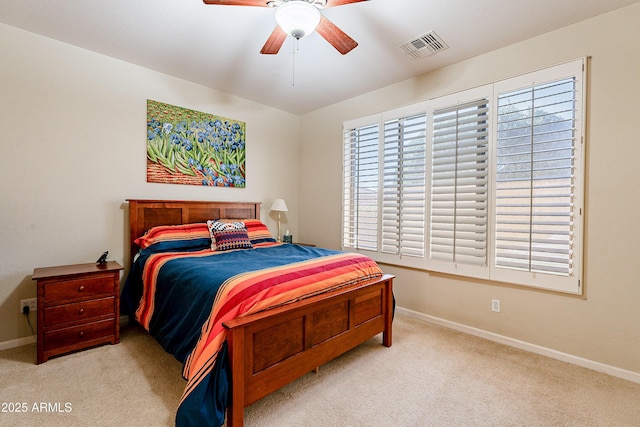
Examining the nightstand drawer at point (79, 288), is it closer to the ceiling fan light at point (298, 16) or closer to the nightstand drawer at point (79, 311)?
the nightstand drawer at point (79, 311)

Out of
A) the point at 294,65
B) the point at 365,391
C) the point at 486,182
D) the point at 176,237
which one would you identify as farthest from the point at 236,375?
the point at 294,65

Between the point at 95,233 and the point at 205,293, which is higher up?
the point at 95,233

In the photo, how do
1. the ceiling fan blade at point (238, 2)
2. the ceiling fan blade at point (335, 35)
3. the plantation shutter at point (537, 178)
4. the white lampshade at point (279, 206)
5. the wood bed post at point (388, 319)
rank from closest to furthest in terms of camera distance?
the ceiling fan blade at point (238, 2)
the ceiling fan blade at point (335, 35)
the plantation shutter at point (537, 178)
the wood bed post at point (388, 319)
the white lampshade at point (279, 206)

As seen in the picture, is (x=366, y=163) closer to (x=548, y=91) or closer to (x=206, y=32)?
(x=548, y=91)

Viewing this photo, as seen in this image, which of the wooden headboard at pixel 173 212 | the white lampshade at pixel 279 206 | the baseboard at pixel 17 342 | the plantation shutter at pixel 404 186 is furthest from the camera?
the white lampshade at pixel 279 206

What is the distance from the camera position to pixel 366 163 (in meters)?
3.79

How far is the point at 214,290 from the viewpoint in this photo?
1.79m

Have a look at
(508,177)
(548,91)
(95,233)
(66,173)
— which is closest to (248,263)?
(95,233)

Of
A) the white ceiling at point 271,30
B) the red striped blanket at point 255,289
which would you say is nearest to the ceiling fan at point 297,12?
the white ceiling at point 271,30

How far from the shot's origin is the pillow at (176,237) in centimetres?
291

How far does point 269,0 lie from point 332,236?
300 centimetres

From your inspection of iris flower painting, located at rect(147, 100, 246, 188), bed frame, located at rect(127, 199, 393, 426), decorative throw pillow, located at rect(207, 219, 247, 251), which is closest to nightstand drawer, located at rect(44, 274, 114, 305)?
decorative throw pillow, located at rect(207, 219, 247, 251)

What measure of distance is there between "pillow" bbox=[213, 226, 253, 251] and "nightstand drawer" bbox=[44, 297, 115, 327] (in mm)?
1029

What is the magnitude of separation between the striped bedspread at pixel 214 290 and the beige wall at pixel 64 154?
0.87 metres
